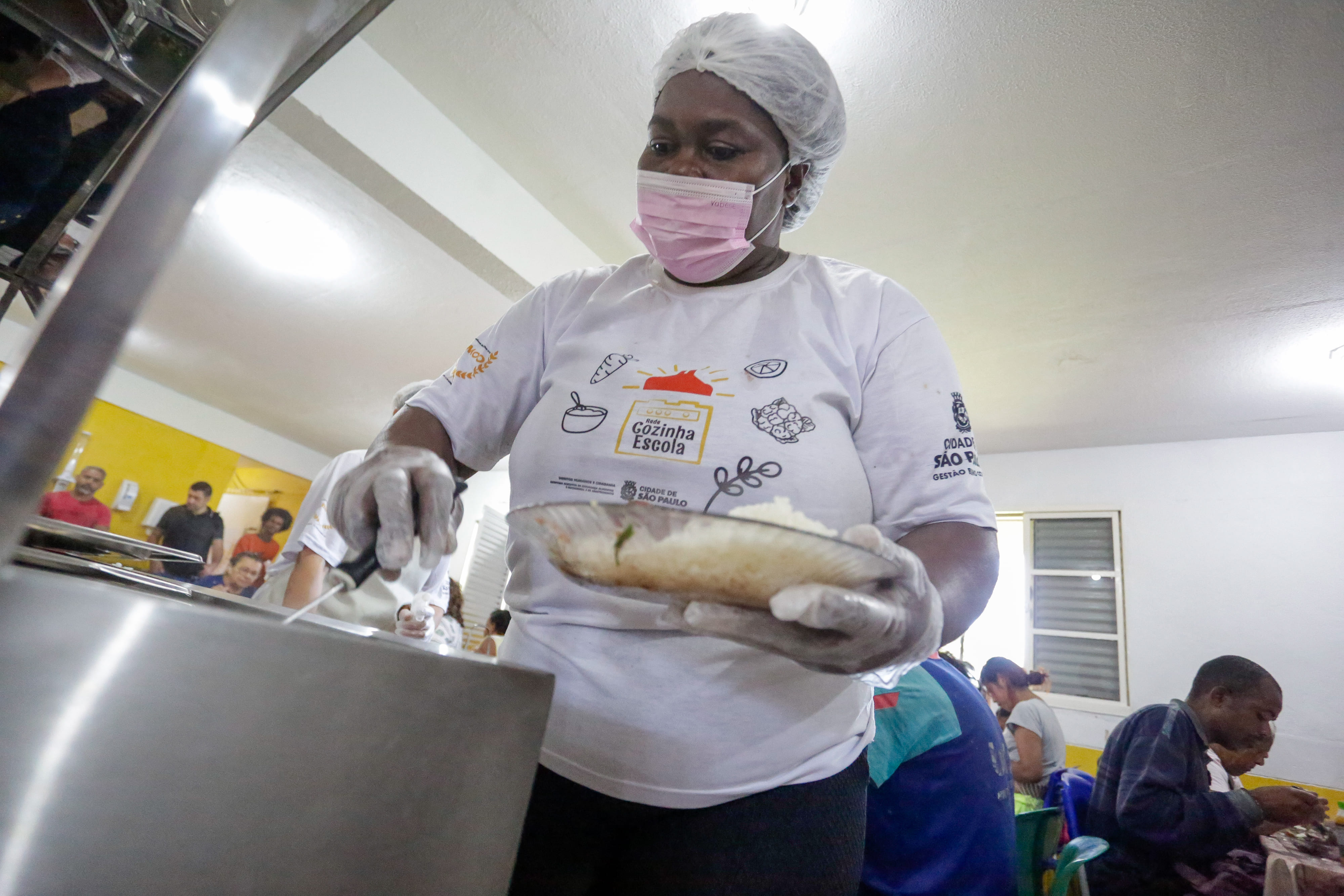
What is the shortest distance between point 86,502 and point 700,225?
6923 millimetres

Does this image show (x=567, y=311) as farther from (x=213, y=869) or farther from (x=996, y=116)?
(x=996, y=116)

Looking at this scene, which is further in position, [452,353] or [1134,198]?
[452,353]

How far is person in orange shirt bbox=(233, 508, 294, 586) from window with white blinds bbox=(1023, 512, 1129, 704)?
609cm

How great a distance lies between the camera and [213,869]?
13.4 inches

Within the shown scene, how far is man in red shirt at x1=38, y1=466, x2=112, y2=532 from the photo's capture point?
4781 millimetres

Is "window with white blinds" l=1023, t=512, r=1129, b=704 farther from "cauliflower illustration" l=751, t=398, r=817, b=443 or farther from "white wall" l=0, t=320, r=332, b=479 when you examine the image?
"white wall" l=0, t=320, r=332, b=479

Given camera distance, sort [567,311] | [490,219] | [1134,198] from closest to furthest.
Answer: [567,311], [1134,198], [490,219]

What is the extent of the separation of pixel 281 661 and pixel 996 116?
2895mm

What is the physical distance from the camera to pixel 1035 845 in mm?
1748

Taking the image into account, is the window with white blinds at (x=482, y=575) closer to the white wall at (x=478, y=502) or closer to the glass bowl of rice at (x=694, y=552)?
the white wall at (x=478, y=502)

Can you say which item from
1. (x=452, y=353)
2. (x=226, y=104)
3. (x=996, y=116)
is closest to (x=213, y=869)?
(x=226, y=104)

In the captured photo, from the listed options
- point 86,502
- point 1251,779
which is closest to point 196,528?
point 86,502

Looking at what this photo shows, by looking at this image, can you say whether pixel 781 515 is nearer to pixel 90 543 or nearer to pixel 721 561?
pixel 721 561

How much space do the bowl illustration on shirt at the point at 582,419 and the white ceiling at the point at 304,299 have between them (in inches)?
91.9
